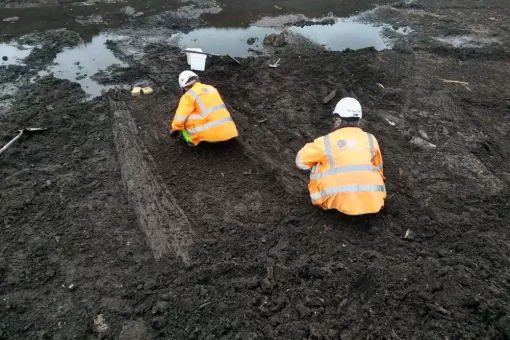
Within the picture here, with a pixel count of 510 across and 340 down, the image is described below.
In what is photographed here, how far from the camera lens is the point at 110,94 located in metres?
7.75

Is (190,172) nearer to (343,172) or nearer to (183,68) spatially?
(343,172)

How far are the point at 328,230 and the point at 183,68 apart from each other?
5749mm

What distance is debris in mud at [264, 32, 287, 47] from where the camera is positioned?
9.78 meters

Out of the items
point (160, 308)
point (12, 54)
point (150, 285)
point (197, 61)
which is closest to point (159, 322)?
point (160, 308)

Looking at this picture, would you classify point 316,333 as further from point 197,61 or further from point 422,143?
point 197,61

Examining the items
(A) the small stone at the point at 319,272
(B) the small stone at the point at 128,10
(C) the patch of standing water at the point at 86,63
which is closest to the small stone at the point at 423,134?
(A) the small stone at the point at 319,272

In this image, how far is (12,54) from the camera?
928cm

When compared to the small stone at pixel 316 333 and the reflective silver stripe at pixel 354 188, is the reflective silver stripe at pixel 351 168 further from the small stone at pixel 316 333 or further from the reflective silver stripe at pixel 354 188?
the small stone at pixel 316 333

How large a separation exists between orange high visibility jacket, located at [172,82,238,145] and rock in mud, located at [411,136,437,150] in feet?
9.83

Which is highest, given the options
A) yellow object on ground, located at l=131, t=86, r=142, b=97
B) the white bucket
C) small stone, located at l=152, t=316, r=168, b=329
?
the white bucket

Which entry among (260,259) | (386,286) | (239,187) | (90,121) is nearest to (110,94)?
(90,121)

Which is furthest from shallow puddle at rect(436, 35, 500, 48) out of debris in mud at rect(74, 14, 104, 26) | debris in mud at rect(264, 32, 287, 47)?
debris in mud at rect(74, 14, 104, 26)

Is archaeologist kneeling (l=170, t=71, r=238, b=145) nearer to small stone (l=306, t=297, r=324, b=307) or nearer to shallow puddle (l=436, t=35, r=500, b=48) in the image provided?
small stone (l=306, t=297, r=324, b=307)

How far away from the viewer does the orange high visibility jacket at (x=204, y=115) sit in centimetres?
571
